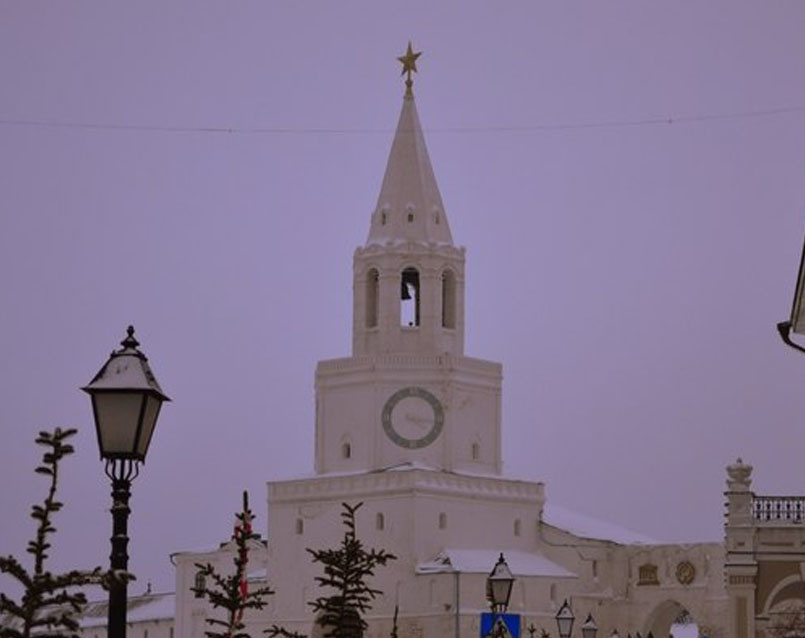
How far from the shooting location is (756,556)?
155 ft

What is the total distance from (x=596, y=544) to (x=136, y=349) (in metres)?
71.0

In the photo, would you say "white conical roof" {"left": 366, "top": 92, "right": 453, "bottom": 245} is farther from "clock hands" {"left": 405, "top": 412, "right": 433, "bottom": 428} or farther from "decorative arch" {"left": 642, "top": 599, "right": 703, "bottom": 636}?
"decorative arch" {"left": 642, "top": 599, "right": 703, "bottom": 636}

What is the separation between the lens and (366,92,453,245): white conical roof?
8250 cm

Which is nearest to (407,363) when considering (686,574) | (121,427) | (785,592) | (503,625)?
(686,574)

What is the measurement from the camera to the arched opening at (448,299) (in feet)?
271

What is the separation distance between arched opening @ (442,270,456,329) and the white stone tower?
4cm

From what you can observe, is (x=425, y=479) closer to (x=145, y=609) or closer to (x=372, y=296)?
(x=372, y=296)

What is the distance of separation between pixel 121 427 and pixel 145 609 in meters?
89.4

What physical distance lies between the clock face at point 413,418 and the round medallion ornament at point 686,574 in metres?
10.7

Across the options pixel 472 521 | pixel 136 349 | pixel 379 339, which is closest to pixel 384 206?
pixel 379 339

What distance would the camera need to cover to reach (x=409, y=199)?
8325 centimetres

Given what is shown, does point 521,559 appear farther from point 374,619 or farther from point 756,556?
point 756,556

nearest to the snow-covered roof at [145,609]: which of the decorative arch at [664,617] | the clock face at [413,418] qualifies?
the clock face at [413,418]

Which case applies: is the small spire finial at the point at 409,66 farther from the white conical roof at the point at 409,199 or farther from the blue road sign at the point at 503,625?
the blue road sign at the point at 503,625
